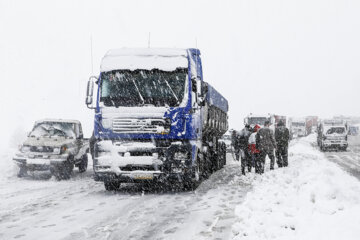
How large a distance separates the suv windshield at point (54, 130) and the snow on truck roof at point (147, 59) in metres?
5.55

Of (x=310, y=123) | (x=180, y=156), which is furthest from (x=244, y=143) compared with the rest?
(x=310, y=123)

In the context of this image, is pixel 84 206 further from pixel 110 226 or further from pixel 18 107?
pixel 18 107

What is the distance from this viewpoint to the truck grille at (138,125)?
10.9 m

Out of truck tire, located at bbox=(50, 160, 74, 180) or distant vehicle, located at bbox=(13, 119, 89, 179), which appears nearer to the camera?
distant vehicle, located at bbox=(13, 119, 89, 179)

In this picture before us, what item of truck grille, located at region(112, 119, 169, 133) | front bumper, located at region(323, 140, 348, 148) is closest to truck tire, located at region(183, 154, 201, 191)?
truck grille, located at region(112, 119, 169, 133)

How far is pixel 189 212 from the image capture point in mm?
8625

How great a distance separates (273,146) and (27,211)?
974 centimetres

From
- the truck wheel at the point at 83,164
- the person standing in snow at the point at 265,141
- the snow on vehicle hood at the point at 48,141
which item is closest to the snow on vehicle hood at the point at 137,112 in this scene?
the snow on vehicle hood at the point at 48,141

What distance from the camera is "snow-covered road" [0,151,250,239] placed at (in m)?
6.85

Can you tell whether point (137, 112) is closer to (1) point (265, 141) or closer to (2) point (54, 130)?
(2) point (54, 130)

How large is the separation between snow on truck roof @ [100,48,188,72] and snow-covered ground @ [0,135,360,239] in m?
3.07

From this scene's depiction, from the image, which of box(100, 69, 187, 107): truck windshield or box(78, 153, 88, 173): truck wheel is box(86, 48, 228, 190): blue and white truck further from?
box(78, 153, 88, 173): truck wheel

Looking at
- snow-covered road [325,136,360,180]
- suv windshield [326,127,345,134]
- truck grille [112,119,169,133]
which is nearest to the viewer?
truck grille [112,119,169,133]

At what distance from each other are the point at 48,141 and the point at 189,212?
8.24 meters
